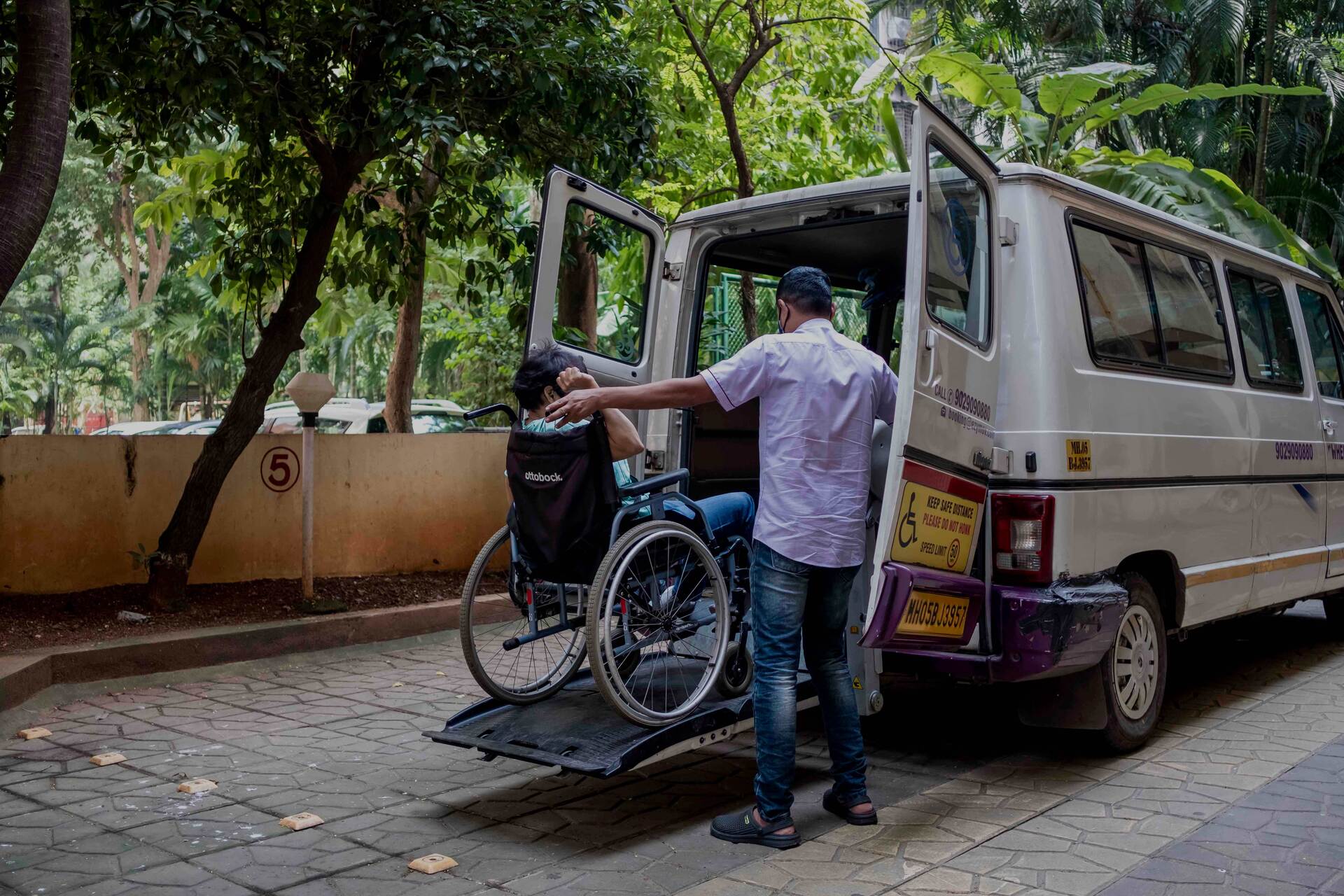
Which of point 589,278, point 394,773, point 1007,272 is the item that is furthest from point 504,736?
point 589,278

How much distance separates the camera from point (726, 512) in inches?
192

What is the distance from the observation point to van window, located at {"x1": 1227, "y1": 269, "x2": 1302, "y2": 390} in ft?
19.0

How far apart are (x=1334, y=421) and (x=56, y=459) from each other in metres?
7.60

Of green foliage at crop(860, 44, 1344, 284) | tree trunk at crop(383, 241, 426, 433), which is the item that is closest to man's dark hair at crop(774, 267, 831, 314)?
green foliage at crop(860, 44, 1344, 284)

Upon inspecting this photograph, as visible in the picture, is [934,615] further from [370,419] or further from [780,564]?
[370,419]

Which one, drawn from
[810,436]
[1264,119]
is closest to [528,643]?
[810,436]

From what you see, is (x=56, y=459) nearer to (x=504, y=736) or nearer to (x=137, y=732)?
(x=137, y=732)

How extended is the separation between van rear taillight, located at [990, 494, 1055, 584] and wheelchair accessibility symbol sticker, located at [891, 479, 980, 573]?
0.11 metres

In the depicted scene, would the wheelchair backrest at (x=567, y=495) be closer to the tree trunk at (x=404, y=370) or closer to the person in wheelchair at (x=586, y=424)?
the person in wheelchair at (x=586, y=424)

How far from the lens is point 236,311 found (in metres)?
10.4

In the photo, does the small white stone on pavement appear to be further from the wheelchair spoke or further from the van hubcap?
the van hubcap

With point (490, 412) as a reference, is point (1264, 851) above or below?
below

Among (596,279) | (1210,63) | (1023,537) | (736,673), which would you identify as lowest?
(736,673)

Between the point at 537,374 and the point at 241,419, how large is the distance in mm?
3775
